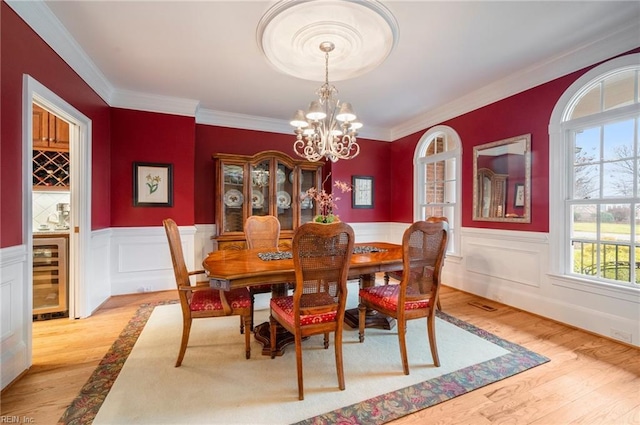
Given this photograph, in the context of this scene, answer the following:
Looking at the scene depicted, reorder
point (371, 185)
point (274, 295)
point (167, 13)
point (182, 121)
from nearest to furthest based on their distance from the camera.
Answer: point (167, 13) < point (274, 295) < point (182, 121) < point (371, 185)

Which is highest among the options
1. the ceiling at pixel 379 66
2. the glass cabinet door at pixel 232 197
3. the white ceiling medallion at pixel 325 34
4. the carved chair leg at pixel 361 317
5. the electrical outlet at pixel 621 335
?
the ceiling at pixel 379 66

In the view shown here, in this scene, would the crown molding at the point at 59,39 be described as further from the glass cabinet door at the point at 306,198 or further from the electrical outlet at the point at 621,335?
the electrical outlet at the point at 621,335

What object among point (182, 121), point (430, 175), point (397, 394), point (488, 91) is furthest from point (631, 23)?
point (182, 121)

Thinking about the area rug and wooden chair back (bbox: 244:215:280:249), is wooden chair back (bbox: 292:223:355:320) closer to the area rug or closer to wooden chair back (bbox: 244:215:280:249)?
the area rug

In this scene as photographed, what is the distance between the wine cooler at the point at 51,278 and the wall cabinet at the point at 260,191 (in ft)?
5.51

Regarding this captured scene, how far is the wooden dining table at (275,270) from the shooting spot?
188cm

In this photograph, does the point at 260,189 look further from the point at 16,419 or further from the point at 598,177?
the point at 598,177

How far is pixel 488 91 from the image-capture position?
355 centimetres

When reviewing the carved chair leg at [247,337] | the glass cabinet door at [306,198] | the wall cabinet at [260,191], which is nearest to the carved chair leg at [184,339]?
the carved chair leg at [247,337]

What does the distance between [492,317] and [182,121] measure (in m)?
4.57

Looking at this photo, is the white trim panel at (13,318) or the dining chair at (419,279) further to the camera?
the dining chair at (419,279)

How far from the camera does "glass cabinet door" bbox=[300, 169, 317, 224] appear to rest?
4738mm

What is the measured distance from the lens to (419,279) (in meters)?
2.10

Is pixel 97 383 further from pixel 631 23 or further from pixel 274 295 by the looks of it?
pixel 631 23
